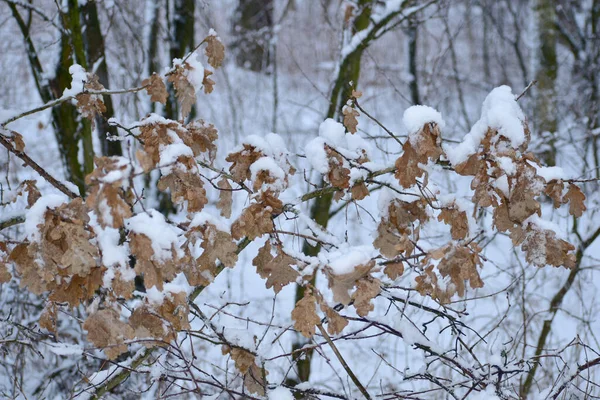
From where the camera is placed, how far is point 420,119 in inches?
63.7

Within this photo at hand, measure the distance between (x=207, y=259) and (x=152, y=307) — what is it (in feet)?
0.77

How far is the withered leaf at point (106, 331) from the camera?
5.15ft

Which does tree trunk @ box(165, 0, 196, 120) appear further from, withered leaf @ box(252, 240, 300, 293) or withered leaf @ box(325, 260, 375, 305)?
withered leaf @ box(325, 260, 375, 305)

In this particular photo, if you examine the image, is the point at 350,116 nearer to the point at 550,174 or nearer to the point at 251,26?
the point at 550,174

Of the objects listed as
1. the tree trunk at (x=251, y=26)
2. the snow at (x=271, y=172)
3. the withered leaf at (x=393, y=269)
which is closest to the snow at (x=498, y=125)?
the withered leaf at (x=393, y=269)

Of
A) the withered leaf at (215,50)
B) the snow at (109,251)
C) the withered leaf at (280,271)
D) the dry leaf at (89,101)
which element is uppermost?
the withered leaf at (215,50)

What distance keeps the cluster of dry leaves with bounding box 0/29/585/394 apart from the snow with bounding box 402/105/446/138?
19mm

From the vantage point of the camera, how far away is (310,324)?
1.56m

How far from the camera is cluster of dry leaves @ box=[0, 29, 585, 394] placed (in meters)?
1.50

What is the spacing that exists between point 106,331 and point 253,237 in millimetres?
509

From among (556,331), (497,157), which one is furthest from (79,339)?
(556,331)

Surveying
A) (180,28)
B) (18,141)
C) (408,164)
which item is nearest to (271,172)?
(408,164)

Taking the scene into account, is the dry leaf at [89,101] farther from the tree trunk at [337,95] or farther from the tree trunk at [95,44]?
the tree trunk at [337,95]

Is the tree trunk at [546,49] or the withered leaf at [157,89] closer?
the withered leaf at [157,89]
